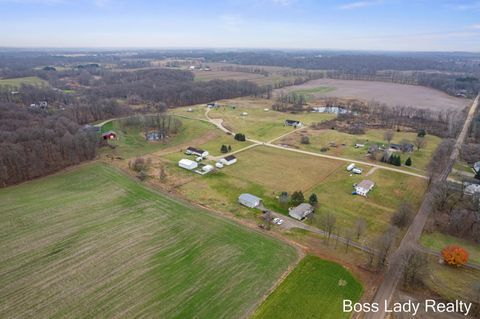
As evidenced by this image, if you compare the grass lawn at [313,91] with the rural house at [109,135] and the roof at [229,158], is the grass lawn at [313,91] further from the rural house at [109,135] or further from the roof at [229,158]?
the rural house at [109,135]

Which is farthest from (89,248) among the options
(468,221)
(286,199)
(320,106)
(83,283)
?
(320,106)

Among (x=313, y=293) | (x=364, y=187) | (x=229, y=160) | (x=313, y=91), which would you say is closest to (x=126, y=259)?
(x=313, y=293)

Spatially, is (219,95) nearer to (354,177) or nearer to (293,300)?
(354,177)

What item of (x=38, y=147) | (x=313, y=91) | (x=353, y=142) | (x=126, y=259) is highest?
(x=313, y=91)

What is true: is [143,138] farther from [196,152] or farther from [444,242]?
[444,242]

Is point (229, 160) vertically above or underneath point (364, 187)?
underneath
